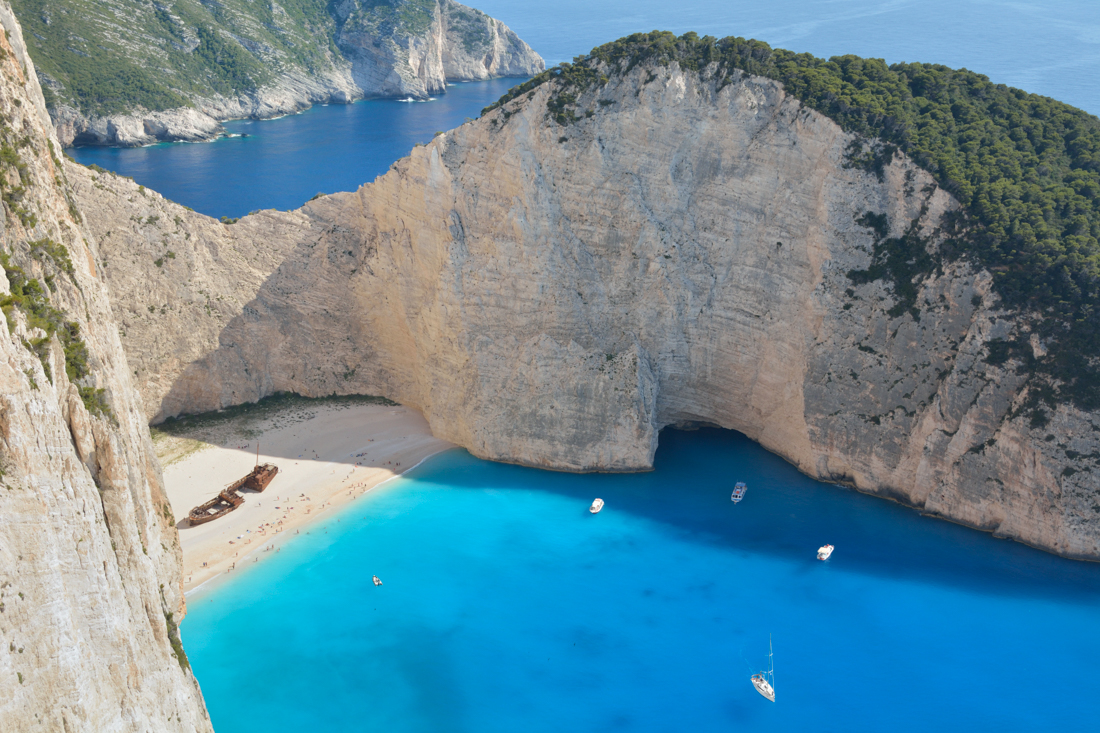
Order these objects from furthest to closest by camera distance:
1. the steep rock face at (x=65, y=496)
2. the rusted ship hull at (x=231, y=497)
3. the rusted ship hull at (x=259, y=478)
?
the rusted ship hull at (x=259, y=478) < the rusted ship hull at (x=231, y=497) < the steep rock face at (x=65, y=496)

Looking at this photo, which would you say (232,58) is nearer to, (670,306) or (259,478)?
(259,478)

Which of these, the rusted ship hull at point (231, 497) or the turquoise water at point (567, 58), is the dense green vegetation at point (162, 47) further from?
the rusted ship hull at point (231, 497)

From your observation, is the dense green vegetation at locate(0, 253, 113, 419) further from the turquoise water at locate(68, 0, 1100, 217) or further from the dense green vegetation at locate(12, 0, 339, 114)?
the dense green vegetation at locate(12, 0, 339, 114)

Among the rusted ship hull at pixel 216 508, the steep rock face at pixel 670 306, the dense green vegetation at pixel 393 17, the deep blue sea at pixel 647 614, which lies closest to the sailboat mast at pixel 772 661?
the deep blue sea at pixel 647 614

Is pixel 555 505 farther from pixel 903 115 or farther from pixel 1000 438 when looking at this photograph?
pixel 903 115

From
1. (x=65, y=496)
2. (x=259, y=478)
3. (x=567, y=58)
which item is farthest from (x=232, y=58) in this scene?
(x=65, y=496)

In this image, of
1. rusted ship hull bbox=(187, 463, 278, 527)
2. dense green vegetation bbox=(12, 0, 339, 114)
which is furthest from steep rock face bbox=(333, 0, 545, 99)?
rusted ship hull bbox=(187, 463, 278, 527)
